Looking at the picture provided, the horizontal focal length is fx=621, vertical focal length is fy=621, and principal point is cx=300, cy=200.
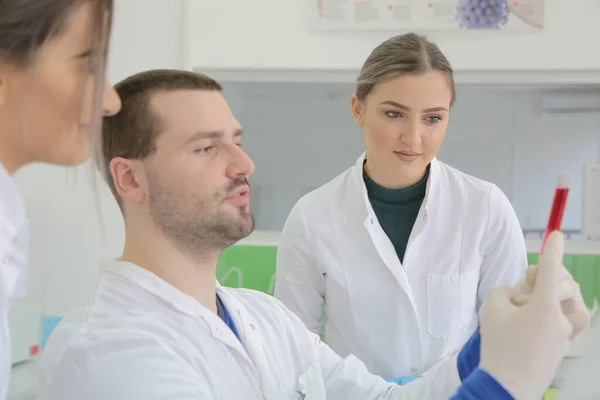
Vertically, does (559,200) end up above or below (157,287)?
above

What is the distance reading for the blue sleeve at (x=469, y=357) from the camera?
970 millimetres

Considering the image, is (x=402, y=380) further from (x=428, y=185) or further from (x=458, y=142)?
(x=458, y=142)

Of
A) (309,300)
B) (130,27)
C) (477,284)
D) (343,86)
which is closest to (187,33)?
(130,27)

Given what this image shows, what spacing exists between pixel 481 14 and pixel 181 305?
1.43 m

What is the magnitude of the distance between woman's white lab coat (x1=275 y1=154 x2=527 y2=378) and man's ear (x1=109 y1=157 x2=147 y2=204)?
53 cm

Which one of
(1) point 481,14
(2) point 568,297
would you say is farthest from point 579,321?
(1) point 481,14

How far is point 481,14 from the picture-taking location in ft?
6.41

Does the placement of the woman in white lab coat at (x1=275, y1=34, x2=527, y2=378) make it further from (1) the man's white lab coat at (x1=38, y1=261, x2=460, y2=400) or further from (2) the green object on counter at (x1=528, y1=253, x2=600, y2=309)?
(2) the green object on counter at (x1=528, y1=253, x2=600, y2=309)

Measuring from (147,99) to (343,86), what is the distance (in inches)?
48.8

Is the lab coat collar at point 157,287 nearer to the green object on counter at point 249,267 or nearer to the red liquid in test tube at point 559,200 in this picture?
the red liquid in test tube at point 559,200

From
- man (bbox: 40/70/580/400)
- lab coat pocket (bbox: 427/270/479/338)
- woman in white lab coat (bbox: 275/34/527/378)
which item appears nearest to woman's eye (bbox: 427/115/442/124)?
woman in white lab coat (bbox: 275/34/527/378)

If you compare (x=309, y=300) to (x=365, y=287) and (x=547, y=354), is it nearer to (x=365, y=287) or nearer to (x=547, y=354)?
(x=365, y=287)

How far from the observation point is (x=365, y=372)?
3.88ft

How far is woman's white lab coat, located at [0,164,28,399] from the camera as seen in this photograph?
750mm
